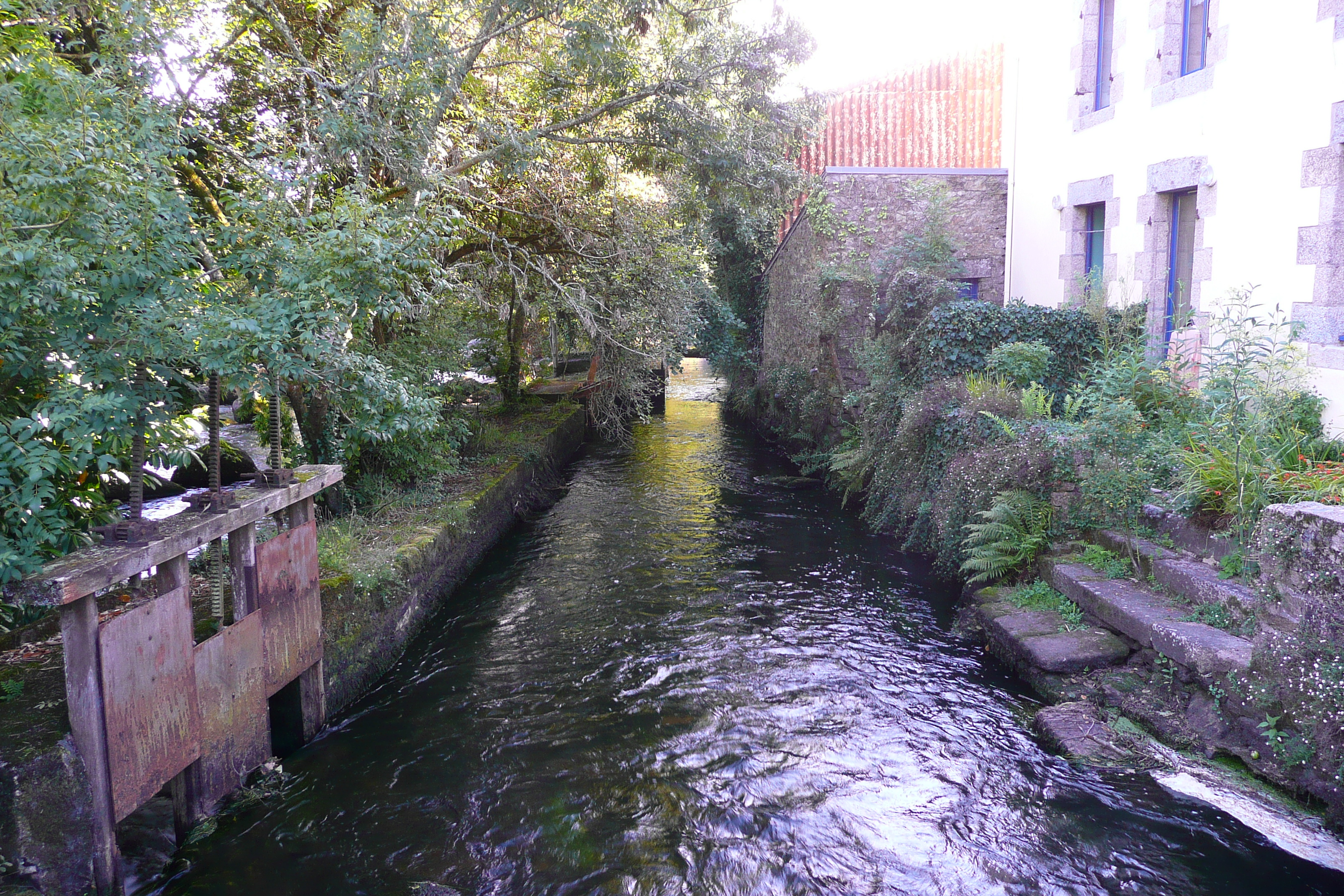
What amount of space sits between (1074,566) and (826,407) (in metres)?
7.55

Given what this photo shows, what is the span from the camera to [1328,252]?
695 centimetres

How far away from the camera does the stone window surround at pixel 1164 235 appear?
8.59m

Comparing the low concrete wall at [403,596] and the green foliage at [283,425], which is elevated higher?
the green foliage at [283,425]

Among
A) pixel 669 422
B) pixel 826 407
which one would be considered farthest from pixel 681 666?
pixel 669 422

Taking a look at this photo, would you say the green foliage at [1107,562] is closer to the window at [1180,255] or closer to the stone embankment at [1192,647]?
the stone embankment at [1192,647]

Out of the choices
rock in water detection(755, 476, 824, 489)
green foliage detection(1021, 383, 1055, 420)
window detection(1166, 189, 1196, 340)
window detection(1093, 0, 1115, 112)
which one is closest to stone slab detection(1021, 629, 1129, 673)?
green foliage detection(1021, 383, 1055, 420)

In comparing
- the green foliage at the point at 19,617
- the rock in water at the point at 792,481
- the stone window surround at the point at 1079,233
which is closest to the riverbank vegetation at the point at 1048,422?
the stone window surround at the point at 1079,233

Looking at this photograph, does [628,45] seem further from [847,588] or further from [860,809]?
[860,809]

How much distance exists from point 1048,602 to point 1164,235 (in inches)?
192

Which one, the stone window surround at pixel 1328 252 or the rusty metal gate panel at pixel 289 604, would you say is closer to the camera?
the rusty metal gate panel at pixel 289 604

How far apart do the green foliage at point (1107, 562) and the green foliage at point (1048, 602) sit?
0.35 m

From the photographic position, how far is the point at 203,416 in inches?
303


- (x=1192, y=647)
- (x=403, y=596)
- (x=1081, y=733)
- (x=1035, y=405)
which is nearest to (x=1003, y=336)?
(x=1035, y=405)

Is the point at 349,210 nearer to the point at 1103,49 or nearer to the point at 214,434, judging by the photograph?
the point at 214,434
